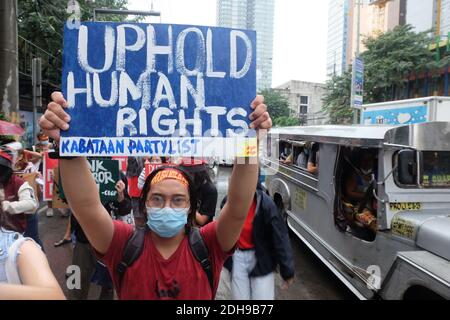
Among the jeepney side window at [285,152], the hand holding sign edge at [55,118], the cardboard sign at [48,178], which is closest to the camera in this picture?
the hand holding sign edge at [55,118]

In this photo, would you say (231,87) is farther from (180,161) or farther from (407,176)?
(180,161)

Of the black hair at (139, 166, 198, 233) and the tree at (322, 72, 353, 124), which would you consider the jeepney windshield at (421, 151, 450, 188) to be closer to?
the black hair at (139, 166, 198, 233)

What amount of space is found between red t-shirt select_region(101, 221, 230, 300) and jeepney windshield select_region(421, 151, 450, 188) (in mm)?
2758

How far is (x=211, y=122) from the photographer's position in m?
1.76

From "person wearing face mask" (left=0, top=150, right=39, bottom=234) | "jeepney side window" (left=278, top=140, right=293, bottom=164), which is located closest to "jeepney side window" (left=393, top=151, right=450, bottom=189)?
"person wearing face mask" (left=0, top=150, right=39, bottom=234)

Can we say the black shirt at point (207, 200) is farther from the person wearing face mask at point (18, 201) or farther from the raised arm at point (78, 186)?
the raised arm at point (78, 186)

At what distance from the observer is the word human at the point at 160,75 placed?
174 centimetres

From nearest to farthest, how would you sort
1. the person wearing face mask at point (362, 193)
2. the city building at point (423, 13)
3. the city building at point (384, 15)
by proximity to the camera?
the person wearing face mask at point (362, 193)
the city building at point (423, 13)
the city building at point (384, 15)

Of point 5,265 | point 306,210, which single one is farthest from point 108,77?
point 306,210

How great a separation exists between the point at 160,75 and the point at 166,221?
72 cm

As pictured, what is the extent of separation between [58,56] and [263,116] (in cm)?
1486

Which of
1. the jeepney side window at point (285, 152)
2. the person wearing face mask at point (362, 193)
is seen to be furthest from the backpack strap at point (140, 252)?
the jeepney side window at point (285, 152)

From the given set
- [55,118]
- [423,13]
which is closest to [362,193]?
[55,118]

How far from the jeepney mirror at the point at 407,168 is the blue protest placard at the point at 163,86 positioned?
2.48 m
